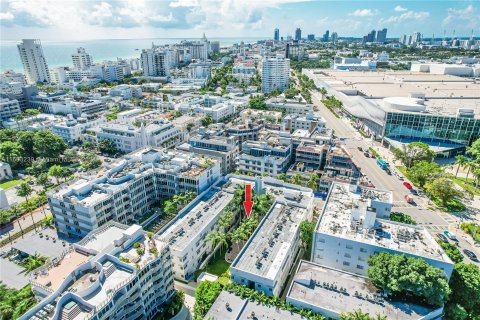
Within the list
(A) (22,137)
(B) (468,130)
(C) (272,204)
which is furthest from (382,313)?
(A) (22,137)

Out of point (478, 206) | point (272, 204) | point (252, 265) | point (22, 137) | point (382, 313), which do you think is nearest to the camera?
point (382, 313)

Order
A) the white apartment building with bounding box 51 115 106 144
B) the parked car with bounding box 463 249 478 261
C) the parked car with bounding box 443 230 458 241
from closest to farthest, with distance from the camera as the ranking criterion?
the parked car with bounding box 463 249 478 261
the parked car with bounding box 443 230 458 241
the white apartment building with bounding box 51 115 106 144

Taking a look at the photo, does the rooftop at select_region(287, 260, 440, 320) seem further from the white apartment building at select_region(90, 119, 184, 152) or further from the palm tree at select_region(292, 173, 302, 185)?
the white apartment building at select_region(90, 119, 184, 152)

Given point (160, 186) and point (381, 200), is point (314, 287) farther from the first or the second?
point (160, 186)

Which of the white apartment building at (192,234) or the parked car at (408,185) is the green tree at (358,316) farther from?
the parked car at (408,185)

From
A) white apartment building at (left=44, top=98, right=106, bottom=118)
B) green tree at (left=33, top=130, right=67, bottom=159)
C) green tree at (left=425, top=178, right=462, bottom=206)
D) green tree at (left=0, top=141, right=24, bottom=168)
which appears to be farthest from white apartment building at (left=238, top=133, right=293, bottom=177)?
white apartment building at (left=44, top=98, right=106, bottom=118)

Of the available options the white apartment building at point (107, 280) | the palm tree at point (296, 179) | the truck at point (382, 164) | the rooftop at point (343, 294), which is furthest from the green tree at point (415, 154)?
the white apartment building at point (107, 280)
